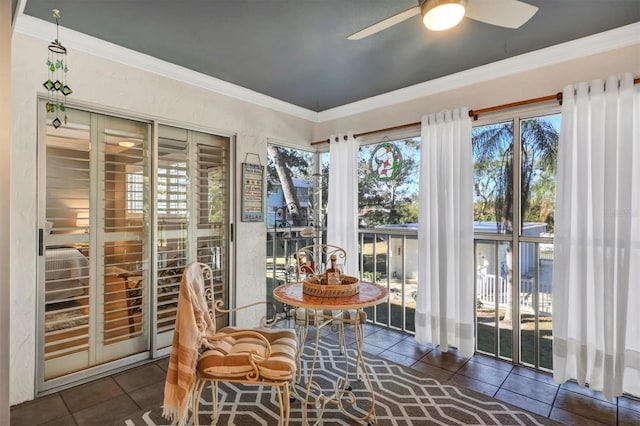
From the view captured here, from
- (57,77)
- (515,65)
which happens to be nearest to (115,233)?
(57,77)

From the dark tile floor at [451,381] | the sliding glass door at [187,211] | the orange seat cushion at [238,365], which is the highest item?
the sliding glass door at [187,211]

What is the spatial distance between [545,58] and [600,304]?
186cm

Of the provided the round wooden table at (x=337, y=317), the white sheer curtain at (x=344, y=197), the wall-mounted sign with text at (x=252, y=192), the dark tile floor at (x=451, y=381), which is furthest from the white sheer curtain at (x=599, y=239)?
the wall-mounted sign with text at (x=252, y=192)

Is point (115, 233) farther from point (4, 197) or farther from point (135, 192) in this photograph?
point (4, 197)

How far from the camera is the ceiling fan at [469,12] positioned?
1533mm

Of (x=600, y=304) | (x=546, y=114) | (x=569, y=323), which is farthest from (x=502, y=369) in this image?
(x=546, y=114)

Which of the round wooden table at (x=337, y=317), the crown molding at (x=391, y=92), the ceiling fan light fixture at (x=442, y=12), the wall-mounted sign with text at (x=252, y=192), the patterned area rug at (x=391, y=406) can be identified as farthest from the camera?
the wall-mounted sign with text at (x=252, y=192)

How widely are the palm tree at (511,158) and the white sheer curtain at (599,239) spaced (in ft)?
0.80

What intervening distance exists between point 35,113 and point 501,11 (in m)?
2.85

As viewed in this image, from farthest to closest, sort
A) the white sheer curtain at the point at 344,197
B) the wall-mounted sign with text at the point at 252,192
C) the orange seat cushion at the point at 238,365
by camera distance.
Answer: the white sheer curtain at the point at 344,197
the wall-mounted sign with text at the point at 252,192
the orange seat cushion at the point at 238,365

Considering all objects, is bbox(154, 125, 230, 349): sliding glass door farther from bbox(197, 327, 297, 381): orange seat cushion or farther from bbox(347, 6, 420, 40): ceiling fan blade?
bbox(347, 6, 420, 40): ceiling fan blade

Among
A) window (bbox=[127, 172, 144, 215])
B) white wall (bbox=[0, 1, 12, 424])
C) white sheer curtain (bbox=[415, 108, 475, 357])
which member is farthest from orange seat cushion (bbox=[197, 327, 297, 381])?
white sheer curtain (bbox=[415, 108, 475, 357])

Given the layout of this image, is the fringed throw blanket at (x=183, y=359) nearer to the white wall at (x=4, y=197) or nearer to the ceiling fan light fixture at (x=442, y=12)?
the white wall at (x=4, y=197)

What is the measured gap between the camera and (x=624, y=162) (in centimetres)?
220
